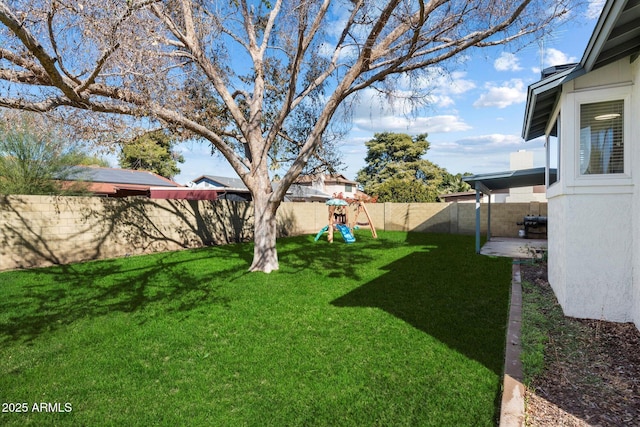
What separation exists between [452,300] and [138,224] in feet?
31.0

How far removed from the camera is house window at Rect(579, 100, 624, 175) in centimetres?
425

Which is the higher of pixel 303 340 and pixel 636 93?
pixel 636 93

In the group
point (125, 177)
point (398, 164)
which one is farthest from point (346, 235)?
point (398, 164)

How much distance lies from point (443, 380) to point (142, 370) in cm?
273

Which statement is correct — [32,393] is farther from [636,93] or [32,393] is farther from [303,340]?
[636,93]

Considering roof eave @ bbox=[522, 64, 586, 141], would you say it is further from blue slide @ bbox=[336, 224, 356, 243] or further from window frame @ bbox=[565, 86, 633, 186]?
blue slide @ bbox=[336, 224, 356, 243]

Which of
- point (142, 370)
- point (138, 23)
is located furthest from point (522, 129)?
point (142, 370)

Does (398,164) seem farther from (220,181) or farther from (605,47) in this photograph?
(605,47)

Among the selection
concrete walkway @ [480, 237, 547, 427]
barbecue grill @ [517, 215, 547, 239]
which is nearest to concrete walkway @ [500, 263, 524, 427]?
concrete walkway @ [480, 237, 547, 427]

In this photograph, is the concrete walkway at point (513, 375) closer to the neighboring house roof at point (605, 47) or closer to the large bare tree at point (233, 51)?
the neighboring house roof at point (605, 47)

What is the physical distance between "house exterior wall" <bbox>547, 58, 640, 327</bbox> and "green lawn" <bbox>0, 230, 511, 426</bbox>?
1.04 meters

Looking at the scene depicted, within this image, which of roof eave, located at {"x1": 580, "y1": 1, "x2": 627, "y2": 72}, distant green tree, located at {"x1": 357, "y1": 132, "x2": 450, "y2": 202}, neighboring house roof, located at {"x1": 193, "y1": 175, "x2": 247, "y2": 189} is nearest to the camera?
roof eave, located at {"x1": 580, "y1": 1, "x2": 627, "y2": 72}

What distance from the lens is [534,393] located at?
2742 mm

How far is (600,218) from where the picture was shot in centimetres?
421
